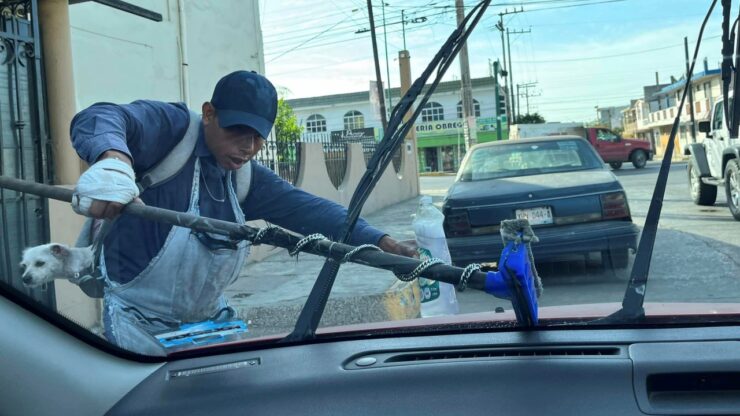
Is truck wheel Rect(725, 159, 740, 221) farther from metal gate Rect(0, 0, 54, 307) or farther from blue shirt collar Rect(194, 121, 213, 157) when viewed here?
metal gate Rect(0, 0, 54, 307)

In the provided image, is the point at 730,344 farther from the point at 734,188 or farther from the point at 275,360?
the point at 734,188

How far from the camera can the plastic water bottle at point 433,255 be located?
8.87 feet

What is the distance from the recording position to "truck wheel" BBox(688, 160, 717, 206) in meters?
5.72

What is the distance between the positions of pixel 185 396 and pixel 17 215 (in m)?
1.39

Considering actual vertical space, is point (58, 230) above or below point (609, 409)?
above

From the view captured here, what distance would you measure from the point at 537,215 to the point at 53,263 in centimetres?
210

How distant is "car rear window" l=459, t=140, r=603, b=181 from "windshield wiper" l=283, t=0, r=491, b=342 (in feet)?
6.57

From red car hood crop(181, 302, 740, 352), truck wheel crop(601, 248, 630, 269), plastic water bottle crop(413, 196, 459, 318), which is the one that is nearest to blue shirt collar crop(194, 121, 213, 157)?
red car hood crop(181, 302, 740, 352)

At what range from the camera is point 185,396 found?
1.97 metres

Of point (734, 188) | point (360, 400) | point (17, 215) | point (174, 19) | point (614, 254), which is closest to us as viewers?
point (360, 400)

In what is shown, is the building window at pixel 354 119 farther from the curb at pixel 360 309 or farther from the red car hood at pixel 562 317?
the red car hood at pixel 562 317

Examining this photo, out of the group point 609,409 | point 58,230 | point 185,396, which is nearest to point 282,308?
point 58,230

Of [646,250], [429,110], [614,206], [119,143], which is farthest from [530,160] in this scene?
[119,143]

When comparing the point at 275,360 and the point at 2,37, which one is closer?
the point at 275,360
